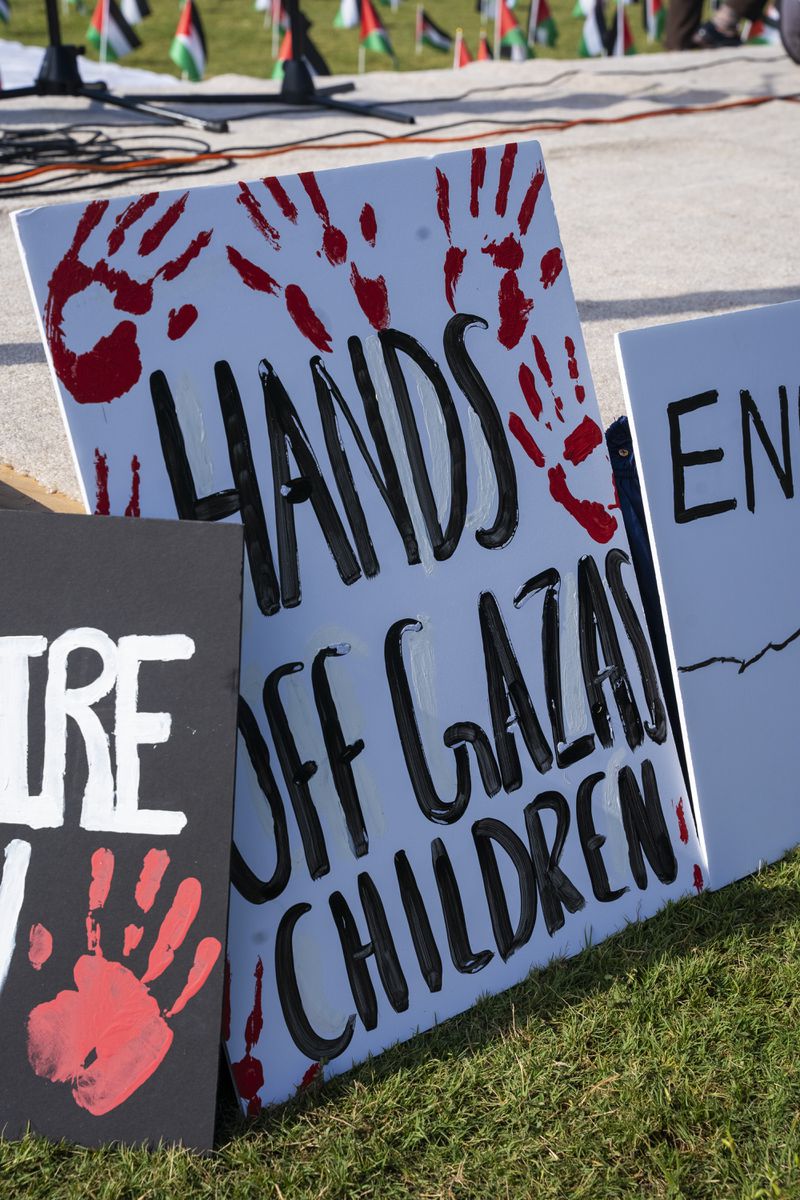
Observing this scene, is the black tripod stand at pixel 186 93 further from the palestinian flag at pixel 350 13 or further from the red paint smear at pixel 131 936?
the red paint smear at pixel 131 936

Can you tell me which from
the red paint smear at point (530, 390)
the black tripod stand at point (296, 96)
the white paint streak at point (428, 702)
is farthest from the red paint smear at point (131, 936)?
the black tripod stand at point (296, 96)

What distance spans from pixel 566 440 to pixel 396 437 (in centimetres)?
33

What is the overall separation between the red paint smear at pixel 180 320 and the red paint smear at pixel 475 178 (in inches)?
20.5

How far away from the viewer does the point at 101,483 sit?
5.08 feet

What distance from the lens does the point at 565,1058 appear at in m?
1.62

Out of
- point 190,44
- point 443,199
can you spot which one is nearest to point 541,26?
point 190,44

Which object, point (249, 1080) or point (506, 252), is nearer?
point (249, 1080)

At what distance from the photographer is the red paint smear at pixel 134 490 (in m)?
1.57

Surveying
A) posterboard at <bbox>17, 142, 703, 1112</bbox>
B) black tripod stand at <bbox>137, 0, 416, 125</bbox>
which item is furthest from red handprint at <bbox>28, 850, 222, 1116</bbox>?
black tripod stand at <bbox>137, 0, 416, 125</bbox>

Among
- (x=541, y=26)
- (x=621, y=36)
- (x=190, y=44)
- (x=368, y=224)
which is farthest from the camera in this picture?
(x=541, y=26)

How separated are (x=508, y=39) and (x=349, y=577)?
11.7 m

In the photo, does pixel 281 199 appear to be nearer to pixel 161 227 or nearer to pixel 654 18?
pixel 161 227

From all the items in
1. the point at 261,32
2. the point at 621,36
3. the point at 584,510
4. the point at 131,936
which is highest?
the point at 261,32

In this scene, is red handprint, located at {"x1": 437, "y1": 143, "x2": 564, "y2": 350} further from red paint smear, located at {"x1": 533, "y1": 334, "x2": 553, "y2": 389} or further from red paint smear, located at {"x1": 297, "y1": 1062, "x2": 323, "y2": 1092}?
red paint smear, located at {"x1": 297, "y1": 1062, "x2": 323, "y2": 1092}
